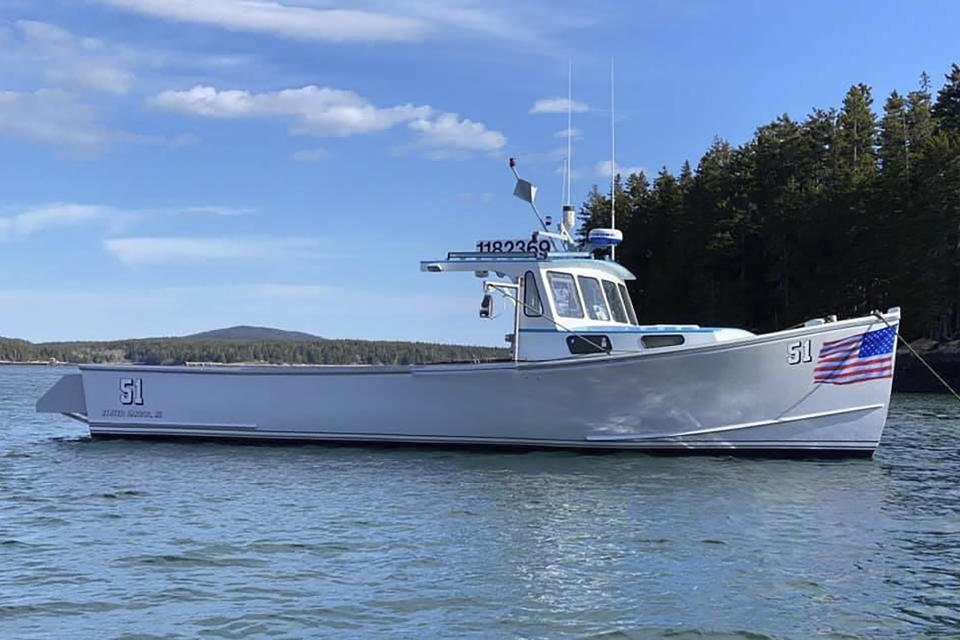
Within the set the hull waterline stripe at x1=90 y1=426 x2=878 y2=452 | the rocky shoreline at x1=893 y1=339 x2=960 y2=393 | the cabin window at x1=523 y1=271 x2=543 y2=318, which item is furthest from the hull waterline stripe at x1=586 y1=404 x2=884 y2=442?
the rocky shoreline at x1=893 y1=339 x2=960 y2=393

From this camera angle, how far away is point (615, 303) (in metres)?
17.1

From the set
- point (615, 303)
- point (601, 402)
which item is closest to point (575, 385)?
point (601, 402)

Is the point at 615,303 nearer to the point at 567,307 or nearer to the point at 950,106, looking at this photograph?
the point at 567,307

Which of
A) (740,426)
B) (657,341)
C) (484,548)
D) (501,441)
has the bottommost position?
(484,548)

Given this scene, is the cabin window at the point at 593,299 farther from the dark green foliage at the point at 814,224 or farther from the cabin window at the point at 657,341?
the dark green foliage at the point at 814,224

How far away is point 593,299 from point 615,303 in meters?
0.56

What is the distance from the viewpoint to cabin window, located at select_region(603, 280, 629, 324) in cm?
1703

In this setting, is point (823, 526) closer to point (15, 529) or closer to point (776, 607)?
point (776, 607)

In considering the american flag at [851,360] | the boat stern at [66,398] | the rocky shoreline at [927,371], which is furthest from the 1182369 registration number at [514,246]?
the rocky shoreline at [927,371]

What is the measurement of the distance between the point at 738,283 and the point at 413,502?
52.1m

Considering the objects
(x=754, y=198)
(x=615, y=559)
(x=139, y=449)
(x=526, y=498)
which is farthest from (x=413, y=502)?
(x=754, y=198)

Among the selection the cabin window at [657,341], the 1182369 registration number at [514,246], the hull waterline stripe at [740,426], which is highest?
the 1182369 registration number at [514,246]

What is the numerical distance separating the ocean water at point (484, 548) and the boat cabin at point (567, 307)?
5.81ft

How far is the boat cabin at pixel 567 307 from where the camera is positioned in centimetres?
1552
